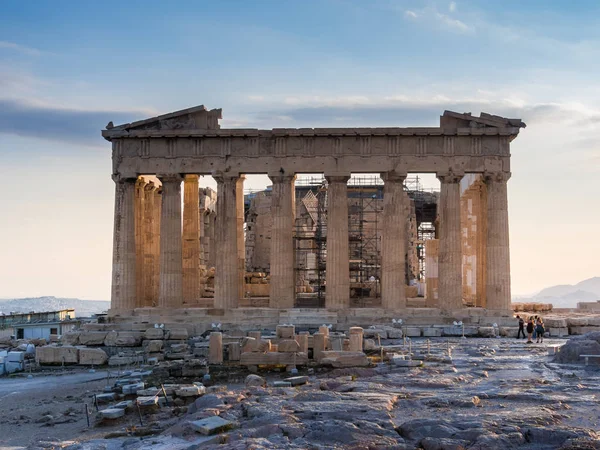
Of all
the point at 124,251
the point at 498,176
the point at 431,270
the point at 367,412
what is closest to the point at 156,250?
the point at 124,251

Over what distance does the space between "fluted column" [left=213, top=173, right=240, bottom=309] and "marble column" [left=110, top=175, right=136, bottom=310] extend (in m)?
4.25

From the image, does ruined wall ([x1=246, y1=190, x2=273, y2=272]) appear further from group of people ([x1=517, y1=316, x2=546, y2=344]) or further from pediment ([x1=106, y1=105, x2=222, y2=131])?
group of people ([x1=517, y1=316, x2=546, y2=344])

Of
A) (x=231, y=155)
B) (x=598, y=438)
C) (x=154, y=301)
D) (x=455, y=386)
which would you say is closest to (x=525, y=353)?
(x=455, y=386)

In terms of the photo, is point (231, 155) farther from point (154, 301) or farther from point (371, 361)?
point (371, 361)

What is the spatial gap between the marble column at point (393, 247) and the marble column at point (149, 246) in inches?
500

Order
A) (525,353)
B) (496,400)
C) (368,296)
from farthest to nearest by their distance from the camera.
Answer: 1. (368,296)
2. (525,353)
3. (496,400)

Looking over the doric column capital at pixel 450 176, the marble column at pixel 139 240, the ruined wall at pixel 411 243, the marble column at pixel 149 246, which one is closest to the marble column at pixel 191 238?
the marble column at pixel 149 246

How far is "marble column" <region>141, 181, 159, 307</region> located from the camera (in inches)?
1564

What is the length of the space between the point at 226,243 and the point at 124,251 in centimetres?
506

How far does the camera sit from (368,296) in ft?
152

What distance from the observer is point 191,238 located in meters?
39.5

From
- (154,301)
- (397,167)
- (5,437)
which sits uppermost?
(397,167)

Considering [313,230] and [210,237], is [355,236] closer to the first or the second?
[313,230]

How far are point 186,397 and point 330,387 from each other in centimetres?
393
